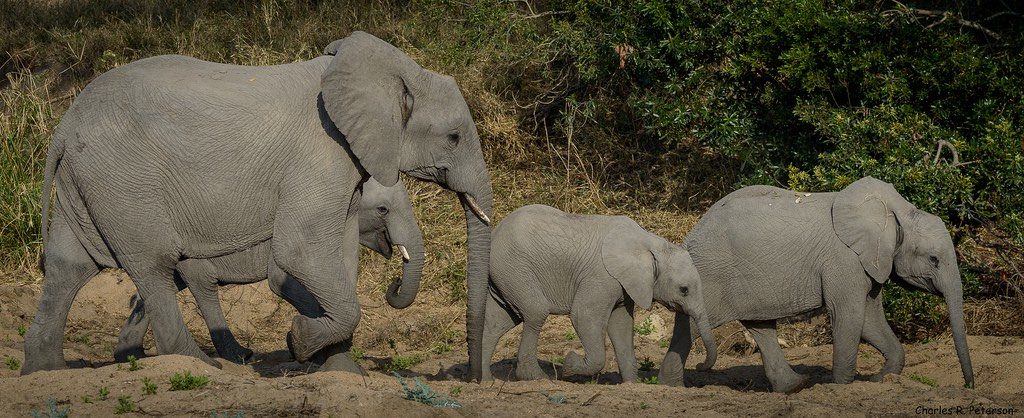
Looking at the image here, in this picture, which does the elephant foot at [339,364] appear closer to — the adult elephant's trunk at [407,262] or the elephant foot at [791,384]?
the adult elephant's trunk at [407,262]

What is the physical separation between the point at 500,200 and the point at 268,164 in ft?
19.9

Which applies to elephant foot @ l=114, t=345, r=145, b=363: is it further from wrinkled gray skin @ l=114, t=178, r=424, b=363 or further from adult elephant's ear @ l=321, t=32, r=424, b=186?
adult elephant's ear @ l=321, t=32, r=424, b=186

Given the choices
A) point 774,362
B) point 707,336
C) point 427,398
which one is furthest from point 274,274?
point 774,362

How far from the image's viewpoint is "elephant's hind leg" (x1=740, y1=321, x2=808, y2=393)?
9.04 m

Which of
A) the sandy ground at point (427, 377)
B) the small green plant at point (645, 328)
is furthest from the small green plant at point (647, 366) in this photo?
the small green plant at point (645, 328)

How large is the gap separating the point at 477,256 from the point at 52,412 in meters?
2.87

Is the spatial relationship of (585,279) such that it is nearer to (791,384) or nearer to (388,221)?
(791,384)

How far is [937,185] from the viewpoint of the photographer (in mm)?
10125

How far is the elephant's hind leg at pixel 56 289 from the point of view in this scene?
773 centimetres

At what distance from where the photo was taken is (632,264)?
30.1ft

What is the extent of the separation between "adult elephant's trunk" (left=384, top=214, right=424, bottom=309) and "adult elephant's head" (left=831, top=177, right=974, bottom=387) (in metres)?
3.10

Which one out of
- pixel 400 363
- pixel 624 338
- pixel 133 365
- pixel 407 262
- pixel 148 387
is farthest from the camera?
pixel 400 363

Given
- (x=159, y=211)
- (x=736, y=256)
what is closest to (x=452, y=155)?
(x=159, y=211)

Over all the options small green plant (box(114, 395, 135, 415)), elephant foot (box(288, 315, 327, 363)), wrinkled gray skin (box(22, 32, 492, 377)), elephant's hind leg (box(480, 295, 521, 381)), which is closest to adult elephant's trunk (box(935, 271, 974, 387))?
elephant's hind leg (box(480, 295, 521, 381))
